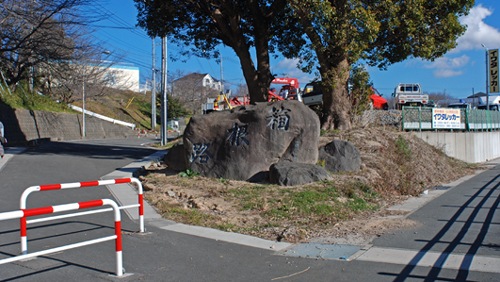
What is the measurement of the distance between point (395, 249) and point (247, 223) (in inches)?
114

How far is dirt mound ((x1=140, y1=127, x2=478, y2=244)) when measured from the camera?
734 cm

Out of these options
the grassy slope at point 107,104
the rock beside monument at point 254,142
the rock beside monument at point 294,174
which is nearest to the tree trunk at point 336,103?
the rock beside monument at point 254,142

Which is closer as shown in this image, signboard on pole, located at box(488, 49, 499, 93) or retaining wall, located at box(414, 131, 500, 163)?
retaining wall, located at box(414, 131, 500, 163)

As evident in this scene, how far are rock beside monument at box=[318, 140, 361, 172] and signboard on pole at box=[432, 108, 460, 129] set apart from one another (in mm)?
11124

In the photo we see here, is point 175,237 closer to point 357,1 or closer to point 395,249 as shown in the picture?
point 395,249

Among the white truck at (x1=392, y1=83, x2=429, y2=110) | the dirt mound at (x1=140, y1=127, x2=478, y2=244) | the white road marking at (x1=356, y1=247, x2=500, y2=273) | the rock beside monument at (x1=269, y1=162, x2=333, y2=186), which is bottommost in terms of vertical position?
the white road marking at (x1=356, y1=247, x2=500, y2=273)

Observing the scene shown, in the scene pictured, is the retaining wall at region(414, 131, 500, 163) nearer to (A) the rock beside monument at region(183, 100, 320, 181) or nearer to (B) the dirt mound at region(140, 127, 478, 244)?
(B) the dirt mound at region(140, 127, 478, 244)

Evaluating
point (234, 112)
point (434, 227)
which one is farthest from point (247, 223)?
point (234, 112)

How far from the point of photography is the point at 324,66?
15.3 m

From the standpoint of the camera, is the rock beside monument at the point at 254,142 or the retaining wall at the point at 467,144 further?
the retaining wall at the point at 467,144

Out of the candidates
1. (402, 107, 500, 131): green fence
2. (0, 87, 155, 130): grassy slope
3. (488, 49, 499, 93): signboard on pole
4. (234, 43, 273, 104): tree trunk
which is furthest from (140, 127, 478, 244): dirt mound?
(488, 49, 499, 93): signboard on pole

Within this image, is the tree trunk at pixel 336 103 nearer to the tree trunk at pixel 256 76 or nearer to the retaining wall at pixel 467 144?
the tree trunk at pixel 256 76

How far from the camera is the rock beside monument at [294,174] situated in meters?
10.2

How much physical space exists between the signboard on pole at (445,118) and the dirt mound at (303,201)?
8205 mm
